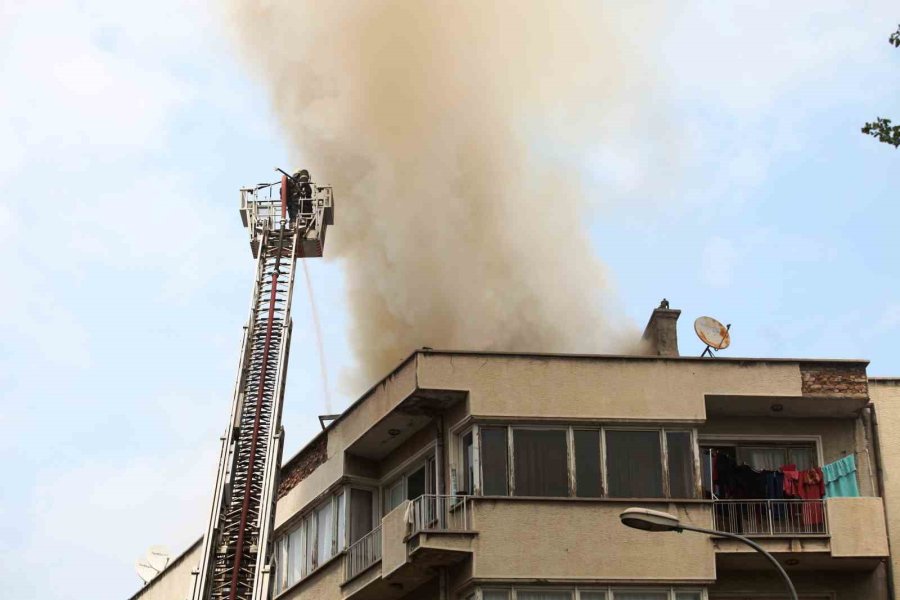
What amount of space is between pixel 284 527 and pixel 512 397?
9.77 metres

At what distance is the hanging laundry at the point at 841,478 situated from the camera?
2791cm

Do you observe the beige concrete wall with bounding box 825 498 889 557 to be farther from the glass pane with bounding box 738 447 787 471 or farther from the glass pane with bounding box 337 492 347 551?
the glass pane with bounding box 337 492 347 551

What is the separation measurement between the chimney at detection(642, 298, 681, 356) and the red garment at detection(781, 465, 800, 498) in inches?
160

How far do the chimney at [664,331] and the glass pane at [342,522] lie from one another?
24.7ft

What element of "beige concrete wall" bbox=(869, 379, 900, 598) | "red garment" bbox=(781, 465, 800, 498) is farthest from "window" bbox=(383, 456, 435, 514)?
"beige concrete wall" bbox=(869, 379, 900, 598)

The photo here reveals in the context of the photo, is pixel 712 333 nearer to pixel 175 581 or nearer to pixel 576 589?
pixel 576 589

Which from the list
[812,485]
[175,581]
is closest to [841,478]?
[812,485]

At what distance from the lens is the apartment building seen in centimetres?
2655

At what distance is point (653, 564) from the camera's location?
2644 centimetres

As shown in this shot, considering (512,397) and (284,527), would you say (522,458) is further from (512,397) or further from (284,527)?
(284,527)

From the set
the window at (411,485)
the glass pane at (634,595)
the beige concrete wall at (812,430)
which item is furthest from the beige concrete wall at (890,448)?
the window at (411,485)

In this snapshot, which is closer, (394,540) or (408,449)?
(394,540)

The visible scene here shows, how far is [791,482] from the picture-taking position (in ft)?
92.6

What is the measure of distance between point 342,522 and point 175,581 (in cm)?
1457
